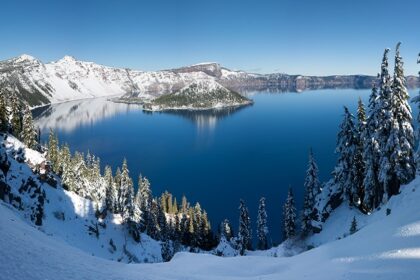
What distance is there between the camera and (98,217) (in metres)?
74.7

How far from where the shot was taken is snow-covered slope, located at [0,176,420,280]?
12492 mm

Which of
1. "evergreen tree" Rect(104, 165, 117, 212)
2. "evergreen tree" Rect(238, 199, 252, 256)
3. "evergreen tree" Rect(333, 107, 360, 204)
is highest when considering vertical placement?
"evergreen tree" Rect(333, 107, 360, 204)

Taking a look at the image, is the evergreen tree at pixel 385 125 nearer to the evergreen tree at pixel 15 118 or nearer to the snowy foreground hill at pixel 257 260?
the snowy foreground hill at pixel 257 260

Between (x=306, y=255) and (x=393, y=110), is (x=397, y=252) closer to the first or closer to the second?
(x=306, y=255)

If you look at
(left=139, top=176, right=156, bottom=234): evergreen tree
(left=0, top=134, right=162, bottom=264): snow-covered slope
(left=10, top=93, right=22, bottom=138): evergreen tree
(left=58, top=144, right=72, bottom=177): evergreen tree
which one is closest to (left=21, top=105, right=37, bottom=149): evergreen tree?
(left=10, top=93, right=22, bottom=138): evergreen tree

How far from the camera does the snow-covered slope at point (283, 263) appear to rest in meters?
12.5

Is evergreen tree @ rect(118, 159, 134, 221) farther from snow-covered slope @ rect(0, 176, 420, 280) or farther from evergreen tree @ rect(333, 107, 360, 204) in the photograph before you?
snow-covered slope @ rect(0, 176, 420, 280)

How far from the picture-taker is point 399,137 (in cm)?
4028

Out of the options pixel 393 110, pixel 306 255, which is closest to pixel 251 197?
pixel 393 110

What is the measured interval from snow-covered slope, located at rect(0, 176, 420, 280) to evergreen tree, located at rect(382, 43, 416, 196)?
2251 cm

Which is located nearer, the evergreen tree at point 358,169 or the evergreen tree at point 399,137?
the evergreen tree at point 399,137

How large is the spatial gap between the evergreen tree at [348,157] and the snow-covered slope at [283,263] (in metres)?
31.9

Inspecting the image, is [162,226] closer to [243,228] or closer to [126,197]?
[126,197]

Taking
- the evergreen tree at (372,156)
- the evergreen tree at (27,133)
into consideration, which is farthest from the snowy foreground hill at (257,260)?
the evergreen tree at (27,133)
